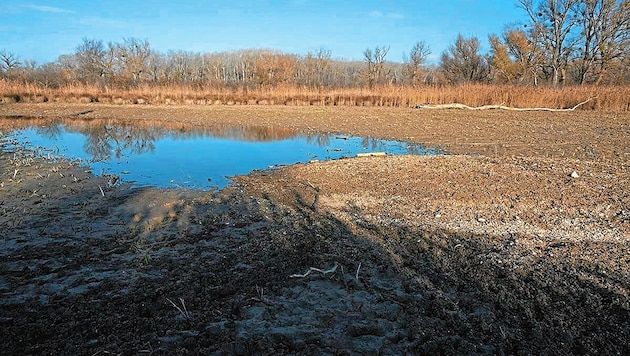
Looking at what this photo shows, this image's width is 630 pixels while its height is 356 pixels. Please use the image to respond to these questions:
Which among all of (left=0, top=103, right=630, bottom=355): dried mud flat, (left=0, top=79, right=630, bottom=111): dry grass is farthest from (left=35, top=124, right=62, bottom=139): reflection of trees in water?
(left=0, top=79, right=630, bottom=111): dry grass

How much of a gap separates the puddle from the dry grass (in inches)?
424

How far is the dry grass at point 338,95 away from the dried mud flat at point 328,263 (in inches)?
606

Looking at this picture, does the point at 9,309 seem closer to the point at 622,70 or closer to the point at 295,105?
the point at 295,105

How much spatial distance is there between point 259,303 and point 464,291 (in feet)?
5.58

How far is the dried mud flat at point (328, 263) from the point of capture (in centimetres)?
275

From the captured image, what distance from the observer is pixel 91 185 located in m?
6.86

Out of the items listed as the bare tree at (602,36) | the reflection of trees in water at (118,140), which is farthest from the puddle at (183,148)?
the bare tree at (602,36)

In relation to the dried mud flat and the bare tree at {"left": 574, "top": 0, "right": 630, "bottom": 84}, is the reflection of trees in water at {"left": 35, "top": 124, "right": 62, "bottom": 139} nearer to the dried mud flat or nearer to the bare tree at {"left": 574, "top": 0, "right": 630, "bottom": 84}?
the dried mud flat

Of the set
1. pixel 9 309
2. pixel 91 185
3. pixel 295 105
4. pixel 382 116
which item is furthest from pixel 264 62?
pixel 9 309

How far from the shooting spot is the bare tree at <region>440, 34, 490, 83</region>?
1747 inches

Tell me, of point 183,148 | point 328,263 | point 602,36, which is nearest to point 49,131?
point 183,148

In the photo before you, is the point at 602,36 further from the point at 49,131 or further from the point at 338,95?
the point at 49,131

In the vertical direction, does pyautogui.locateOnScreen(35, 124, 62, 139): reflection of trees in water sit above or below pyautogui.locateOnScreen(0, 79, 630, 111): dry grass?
below

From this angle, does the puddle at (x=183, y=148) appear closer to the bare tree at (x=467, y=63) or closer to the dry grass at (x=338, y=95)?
the dry grass at (x=338, y=95)
